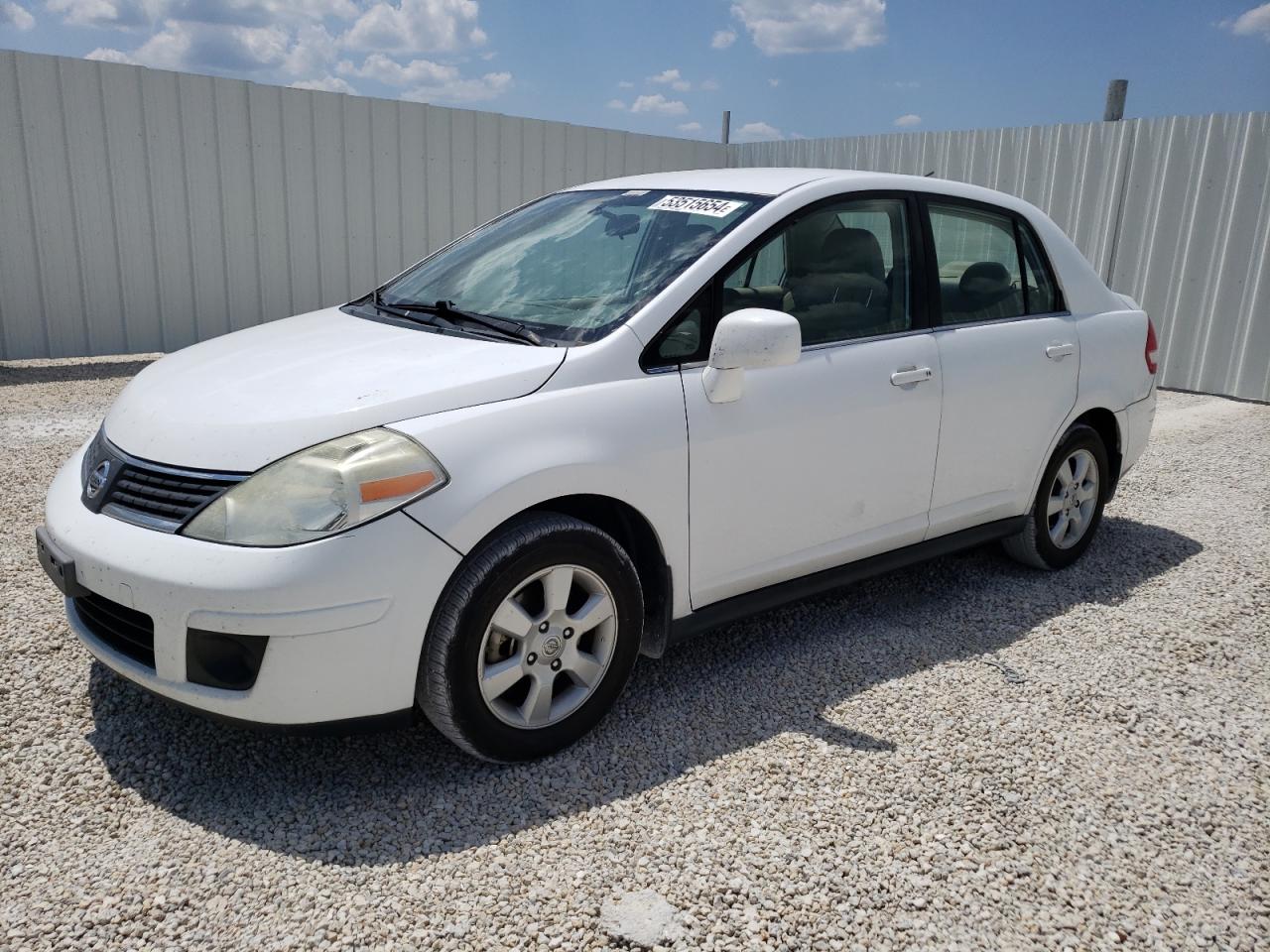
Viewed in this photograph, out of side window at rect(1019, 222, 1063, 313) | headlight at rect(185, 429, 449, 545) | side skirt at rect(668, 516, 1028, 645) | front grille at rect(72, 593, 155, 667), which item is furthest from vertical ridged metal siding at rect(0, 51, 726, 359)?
side skirt at rect(668, 516, 1028, 645)

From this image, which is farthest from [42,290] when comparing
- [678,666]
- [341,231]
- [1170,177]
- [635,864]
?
[1170,177]

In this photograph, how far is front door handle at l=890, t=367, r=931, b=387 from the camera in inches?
142

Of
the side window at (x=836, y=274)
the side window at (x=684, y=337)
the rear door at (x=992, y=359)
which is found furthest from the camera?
Answer: the rear door at (x=992, y=359)

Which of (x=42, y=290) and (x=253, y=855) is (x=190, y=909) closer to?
(x=253, y=855)

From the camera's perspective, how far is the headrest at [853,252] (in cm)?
361

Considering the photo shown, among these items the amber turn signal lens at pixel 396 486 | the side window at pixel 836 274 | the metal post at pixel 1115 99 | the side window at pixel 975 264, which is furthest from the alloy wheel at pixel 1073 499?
the metal post at pixel 1115 99

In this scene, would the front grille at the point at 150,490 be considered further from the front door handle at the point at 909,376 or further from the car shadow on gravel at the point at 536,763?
the front door handle at the point at 909,376

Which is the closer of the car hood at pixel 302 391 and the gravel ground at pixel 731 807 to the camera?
the gravel ground at pixel 731 807

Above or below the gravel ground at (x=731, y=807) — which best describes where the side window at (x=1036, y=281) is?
above

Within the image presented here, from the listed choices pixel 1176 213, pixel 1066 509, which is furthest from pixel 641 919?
pixel 1176 213

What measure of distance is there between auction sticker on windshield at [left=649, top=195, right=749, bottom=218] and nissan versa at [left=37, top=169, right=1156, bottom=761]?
18mm

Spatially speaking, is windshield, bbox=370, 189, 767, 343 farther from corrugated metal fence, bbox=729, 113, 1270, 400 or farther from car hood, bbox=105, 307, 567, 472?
corrugated metal fence, bbox=729, 113, 1270, 400

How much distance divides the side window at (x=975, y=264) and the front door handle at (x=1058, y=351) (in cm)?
20

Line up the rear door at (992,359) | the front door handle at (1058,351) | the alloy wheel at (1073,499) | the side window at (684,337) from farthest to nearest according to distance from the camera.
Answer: the alloy wheel at (1073,499) → the front door handle at (1058,351) → the rear door at (992,359) → the side window at (684,337)
